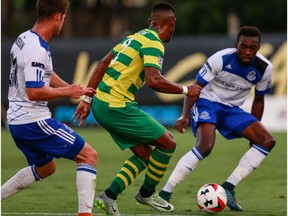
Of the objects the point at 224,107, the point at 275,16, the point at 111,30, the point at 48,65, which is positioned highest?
the point at 48,65

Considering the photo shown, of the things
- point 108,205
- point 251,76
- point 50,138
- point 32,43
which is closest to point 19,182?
point 50,138

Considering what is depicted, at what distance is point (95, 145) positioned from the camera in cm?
2103

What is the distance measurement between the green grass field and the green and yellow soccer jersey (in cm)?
127

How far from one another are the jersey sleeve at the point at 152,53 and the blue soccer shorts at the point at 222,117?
6.28ft

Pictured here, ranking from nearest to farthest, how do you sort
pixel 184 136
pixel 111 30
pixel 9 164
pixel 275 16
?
pixel 9 164 < pixel 184 136 < pixel 275 16 < pixel 111 30

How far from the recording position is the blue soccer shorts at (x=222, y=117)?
11.1 meters

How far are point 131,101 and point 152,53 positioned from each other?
0.61m

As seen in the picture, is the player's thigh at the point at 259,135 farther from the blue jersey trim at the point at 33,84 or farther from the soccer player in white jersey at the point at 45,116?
the blue jersey trim at the point at 33,84

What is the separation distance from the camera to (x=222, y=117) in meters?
11.4

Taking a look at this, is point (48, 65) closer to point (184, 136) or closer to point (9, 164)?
point (9, 164)

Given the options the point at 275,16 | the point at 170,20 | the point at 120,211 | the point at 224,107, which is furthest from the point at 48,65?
the point at 275,16

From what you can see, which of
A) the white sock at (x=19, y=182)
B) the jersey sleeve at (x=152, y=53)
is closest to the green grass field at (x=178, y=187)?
the white sock at (x=19, y=182)

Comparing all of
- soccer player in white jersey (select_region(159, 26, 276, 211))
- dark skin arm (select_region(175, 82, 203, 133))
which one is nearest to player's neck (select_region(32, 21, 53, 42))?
dark skin arm (select_region(175, 82, 203, 133))

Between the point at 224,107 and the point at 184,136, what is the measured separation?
42.0 ft
